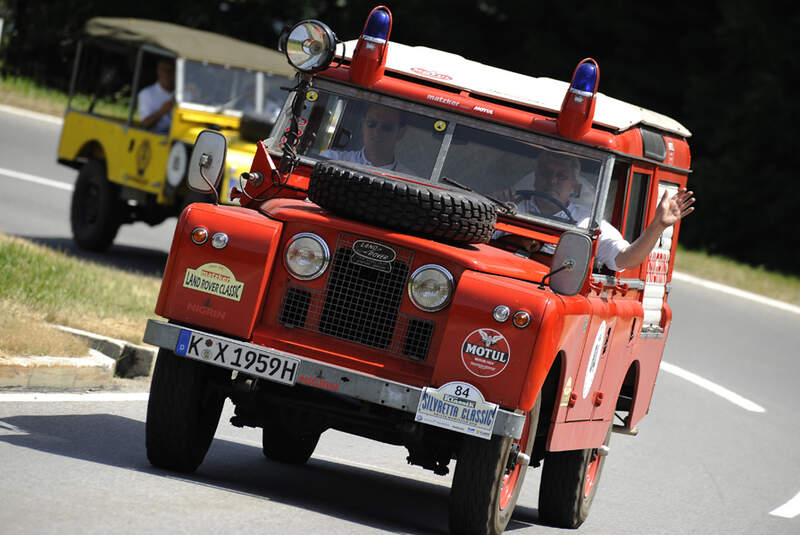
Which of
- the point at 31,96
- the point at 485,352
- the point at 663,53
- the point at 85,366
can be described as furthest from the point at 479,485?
the point at 663,53

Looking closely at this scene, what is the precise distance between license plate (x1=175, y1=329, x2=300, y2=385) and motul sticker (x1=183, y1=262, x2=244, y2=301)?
9.6 inches

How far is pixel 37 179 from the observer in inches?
926

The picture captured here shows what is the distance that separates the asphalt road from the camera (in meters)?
6.64

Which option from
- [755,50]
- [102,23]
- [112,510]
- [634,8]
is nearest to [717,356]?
[102,23]

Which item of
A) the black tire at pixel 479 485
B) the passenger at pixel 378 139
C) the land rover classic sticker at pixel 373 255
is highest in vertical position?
the passenger at pixel 378 139

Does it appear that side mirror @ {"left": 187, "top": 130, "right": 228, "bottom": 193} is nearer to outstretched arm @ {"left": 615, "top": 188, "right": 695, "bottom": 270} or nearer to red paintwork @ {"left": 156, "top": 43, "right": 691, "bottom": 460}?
red paintwork @ {"left": 156, "top": 43, "right": 691, "bottom": 460}

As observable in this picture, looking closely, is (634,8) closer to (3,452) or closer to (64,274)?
(64,274)

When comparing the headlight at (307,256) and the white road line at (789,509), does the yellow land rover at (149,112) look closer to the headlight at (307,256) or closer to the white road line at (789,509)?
the white road line at (789,509)

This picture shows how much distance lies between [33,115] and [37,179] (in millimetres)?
5454

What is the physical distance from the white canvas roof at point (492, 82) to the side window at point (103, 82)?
395 inches

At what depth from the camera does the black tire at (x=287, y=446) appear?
9000 millimetres

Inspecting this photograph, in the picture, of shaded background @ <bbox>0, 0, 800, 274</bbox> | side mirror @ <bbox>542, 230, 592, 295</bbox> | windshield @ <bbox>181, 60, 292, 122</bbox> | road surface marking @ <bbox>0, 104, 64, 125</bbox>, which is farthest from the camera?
shaded background @ <bbox>0, 0, 800, 274</bbox>

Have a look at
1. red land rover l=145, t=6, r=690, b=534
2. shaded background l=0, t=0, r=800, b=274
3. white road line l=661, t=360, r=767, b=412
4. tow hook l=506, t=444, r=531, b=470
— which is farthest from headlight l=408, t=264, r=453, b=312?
shaded background l=0, t=0, r=800, b=274

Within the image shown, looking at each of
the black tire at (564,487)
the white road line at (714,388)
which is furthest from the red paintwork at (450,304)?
the white road line at (714,388)
